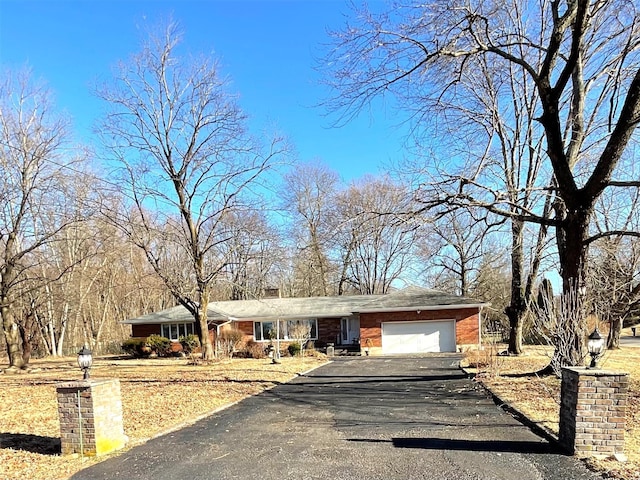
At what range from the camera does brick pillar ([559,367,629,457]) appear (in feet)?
17.9

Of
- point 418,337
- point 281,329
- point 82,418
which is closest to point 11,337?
point 281,329

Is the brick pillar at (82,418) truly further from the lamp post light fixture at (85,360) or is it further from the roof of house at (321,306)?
the roof of house at (321,306)

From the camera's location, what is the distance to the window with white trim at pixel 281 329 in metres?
28.4

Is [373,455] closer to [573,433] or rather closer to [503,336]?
[573,433]

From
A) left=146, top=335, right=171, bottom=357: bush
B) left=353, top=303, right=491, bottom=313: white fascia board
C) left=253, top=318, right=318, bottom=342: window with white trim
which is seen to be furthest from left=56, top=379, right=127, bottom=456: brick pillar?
left=253, top=318, right=318, bottom=342: window with white trim

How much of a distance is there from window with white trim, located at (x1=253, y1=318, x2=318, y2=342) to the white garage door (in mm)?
4870

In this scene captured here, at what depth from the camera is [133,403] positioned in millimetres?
10461

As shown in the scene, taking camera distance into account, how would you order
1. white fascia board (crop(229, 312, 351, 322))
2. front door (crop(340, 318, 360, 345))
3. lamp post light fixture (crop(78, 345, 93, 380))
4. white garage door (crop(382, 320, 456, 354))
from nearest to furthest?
lamp post light fixture (crop(78, 345, 93, 380)), white garage door (crop(382, 320, 456, 354)), white fascia board (crop(229, 312, 351, 322)), front door (crop(340, 318, 360, 345))

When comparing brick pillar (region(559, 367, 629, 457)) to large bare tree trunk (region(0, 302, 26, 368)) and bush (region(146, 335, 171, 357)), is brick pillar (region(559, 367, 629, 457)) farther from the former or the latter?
bush (region(146, 335, 171, 357))

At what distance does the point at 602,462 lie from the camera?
5.25m

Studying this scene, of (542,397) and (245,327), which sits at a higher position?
(245,327)

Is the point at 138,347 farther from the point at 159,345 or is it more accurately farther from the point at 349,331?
the point at 349,331

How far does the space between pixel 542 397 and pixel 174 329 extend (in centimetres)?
2373

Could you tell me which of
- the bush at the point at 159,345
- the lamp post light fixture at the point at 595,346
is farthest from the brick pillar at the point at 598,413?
the bush at the point at 159,345
